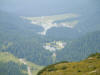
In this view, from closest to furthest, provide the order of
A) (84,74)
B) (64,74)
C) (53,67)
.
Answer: (84,74)
(64,74)
(53,67)

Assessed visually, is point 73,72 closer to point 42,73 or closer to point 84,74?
point 84,74

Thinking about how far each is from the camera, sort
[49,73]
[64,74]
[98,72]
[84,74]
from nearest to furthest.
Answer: [98,72] < [84,74] < [64,74] < [49,73]

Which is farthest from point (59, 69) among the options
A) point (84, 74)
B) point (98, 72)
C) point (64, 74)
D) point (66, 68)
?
point (98, 72)

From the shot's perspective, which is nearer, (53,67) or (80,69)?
(80,69)

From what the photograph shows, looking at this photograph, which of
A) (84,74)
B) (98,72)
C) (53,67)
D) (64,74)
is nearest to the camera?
(98,72)

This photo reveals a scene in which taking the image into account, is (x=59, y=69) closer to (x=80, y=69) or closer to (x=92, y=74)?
(x=80, y=69)


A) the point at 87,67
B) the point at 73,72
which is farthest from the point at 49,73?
the point at 87,67

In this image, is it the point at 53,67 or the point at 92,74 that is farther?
the point at 53,67

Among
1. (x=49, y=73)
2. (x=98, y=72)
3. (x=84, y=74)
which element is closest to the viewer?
(x=98, y=72)
